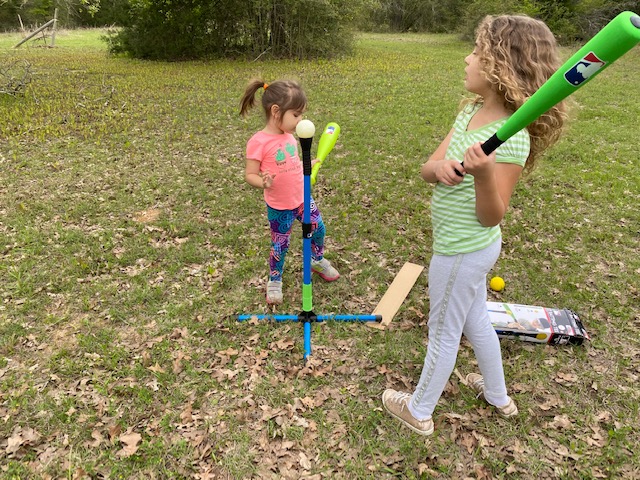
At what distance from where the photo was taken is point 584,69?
1.29 meters

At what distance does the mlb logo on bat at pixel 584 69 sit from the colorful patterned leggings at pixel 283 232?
216 cm

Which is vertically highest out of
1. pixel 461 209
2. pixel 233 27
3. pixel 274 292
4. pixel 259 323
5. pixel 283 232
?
pixel 233 27

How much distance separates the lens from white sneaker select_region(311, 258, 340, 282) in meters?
4.11

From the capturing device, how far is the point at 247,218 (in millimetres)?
5332

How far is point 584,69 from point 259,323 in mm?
2973

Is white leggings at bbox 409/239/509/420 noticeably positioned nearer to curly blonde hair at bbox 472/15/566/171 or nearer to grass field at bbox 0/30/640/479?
grass field at bbox 0/30/640/479

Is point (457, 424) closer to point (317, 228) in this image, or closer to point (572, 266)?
point (317, 228)

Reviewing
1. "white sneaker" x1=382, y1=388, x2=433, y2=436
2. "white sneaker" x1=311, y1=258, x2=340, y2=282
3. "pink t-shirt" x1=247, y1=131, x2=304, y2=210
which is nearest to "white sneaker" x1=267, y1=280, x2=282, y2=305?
"white sneaker" x1=311, y1=258, x2=340, y2=282

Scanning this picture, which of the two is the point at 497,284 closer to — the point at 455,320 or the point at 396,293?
the point at 396,293

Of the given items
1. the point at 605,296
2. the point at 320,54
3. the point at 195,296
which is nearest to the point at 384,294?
the point at 195,296

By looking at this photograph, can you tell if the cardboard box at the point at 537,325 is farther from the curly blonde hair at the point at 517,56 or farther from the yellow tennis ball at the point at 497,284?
the curly blonde hair at the point at 517,56

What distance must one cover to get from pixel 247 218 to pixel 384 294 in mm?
2167

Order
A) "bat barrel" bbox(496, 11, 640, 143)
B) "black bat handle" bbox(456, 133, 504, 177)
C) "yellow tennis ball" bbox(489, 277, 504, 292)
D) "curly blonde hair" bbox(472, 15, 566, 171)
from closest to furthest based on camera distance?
"bat barrel" bbox(496, 11, 640, 143), "black bat handle" bbox(456, 133, 504, 177), "curly blonde hair" bbox(472, 15, 566, 171), "yellow tennis ball" bbox(489, 277, 504, 292)

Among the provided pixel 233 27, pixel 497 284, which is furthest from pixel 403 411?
pixel 233 27
